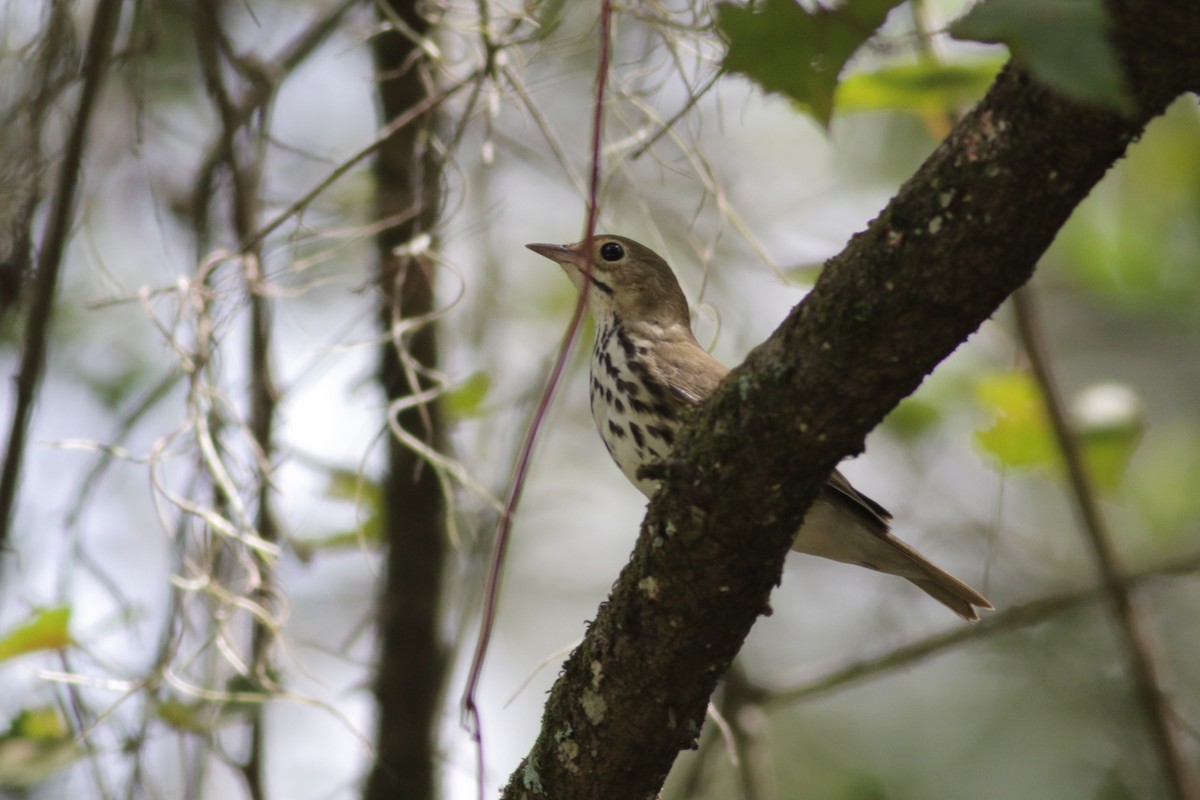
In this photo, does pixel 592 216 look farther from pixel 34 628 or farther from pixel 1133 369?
pixel 1133 369

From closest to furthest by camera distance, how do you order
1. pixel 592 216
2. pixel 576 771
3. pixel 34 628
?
pixel 592 216 → pixel 576 771 → pixel 34 628

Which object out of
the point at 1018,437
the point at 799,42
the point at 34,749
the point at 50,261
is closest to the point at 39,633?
the point at 34,749

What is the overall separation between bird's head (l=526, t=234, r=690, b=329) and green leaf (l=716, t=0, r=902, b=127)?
8.81ft

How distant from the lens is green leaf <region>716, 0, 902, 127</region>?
1.66 meters

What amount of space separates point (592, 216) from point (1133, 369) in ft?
29.2

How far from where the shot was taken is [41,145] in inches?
152

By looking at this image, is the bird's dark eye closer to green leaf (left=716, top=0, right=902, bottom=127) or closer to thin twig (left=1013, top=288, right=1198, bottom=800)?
thin twig (left=1013, top=288, right=1198, bottom=800)

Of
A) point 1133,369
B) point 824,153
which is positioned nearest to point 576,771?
point 824,153

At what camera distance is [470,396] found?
424cm

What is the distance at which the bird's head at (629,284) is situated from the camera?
180 inches

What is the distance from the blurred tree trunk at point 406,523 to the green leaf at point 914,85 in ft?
4.51

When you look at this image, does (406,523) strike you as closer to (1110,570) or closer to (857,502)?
(857,502)

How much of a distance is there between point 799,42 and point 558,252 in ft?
8.70

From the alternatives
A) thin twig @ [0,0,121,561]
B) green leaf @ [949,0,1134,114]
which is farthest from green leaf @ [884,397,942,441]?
green leaf @ [949,0,1134,114]
